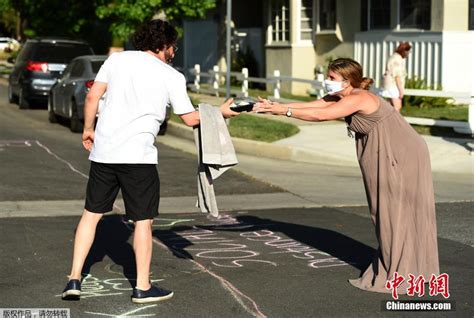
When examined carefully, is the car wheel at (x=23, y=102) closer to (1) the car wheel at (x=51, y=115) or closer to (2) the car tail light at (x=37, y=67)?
(2) the car tail light at (x=37, y=67)

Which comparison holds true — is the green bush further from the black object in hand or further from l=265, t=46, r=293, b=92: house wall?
the black object in hand

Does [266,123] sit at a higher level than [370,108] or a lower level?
lower

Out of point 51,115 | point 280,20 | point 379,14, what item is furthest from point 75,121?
point 280,20

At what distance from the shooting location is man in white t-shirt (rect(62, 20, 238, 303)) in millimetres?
6918

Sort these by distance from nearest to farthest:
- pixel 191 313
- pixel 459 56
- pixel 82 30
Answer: pixel 191 313, pixel 459 56, pixel 82 30

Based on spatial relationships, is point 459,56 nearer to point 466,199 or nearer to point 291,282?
point 466,199

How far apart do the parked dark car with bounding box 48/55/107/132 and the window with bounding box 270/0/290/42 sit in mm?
Answer: 9294

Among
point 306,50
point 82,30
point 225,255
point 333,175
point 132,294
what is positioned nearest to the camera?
point 132,294

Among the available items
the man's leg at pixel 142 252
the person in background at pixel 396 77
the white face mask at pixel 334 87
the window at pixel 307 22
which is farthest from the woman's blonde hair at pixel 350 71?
the window at pixel 307 22

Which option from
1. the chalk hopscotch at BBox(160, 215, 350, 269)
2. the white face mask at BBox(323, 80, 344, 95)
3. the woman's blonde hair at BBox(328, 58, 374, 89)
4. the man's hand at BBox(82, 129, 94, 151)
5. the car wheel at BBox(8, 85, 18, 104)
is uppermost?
the woman's blonde hair at BBox(328, 58, 374, 89)

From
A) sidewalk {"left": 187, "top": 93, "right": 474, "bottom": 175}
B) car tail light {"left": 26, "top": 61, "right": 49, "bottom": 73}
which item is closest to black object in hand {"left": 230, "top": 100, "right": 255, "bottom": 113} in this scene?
sidewalk {"left": 187, "top": 93, "right": 474, "bottom": 175}

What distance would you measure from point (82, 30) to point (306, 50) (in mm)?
9264

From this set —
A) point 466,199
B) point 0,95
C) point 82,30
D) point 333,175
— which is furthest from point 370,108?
point 82,30

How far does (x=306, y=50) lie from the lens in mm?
27469
